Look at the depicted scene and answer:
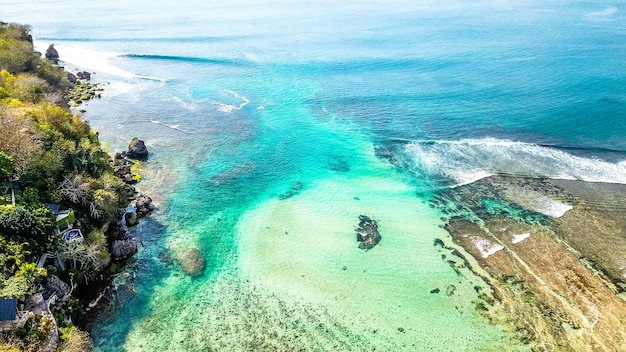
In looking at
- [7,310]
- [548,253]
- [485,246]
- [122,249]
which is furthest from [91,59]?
[548,253]

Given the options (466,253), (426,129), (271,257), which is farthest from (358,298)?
(426,129)

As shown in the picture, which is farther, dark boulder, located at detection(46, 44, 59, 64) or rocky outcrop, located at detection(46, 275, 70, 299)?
→ dark boulder, located at detection(46, 44, 59, 64)

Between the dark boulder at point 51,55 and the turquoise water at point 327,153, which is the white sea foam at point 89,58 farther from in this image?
the dark boulder at point 51,55

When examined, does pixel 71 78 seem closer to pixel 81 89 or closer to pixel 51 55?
pixel 81 89

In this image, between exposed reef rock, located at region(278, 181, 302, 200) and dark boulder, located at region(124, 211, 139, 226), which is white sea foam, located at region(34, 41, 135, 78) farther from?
exposed reef rock, located at region(278, 181, 302, 200)

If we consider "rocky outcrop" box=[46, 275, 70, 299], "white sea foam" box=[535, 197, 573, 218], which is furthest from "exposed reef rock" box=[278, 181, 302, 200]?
"white sea foam" box=[535, 197, 573, 218]

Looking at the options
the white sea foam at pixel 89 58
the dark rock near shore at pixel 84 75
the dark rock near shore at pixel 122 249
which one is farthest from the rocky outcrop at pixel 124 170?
the white sea foam at pixel 89 58
